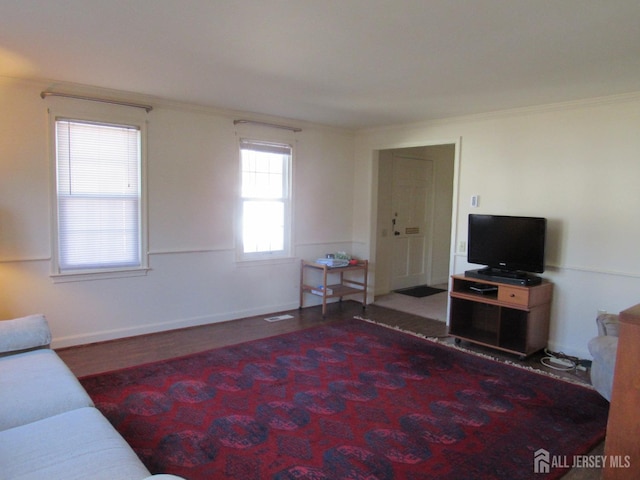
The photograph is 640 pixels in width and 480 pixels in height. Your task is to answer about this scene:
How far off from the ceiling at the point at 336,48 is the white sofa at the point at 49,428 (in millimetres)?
1927

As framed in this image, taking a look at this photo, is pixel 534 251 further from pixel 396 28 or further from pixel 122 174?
pixel 122 174

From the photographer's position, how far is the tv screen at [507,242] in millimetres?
3938

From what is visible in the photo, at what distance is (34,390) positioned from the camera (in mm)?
2074

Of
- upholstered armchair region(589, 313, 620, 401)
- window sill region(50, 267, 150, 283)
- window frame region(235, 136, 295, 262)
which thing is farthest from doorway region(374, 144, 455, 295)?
upholstered armchair region(589, 313, 620, 401)

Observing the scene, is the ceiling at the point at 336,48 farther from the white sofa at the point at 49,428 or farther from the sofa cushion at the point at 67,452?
the sofa cushion at the point at 67,452

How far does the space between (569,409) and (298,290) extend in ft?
11.0

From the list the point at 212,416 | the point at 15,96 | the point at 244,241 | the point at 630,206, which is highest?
the point at 15,96

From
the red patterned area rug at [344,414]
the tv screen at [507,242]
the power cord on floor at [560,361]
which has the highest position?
the tv screen at [507,242]

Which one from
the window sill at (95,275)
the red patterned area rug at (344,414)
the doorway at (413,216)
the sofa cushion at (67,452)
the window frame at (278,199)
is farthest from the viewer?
the doorway at (413,216)

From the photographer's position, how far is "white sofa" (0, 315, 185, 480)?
5.02 feet

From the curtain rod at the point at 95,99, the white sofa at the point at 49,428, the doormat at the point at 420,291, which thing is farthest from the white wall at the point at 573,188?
the white sofa at the point at 49,428

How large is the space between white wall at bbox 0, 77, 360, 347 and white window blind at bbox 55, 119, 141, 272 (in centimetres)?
13

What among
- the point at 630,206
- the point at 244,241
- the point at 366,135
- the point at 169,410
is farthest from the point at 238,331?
the point at 630,206

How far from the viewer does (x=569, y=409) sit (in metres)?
2.93
